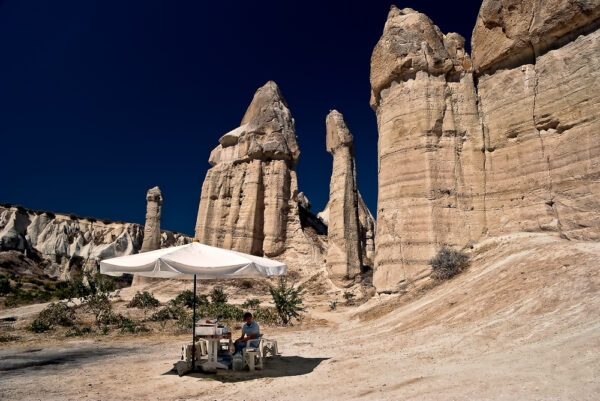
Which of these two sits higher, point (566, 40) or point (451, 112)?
point (566, 40)

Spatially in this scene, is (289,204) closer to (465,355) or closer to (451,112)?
(451,112)

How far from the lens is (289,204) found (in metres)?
28.4

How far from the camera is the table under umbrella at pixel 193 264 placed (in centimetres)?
592

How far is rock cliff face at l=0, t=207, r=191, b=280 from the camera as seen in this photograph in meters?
45.9

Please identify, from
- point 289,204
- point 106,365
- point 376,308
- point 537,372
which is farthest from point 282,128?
point 537,372

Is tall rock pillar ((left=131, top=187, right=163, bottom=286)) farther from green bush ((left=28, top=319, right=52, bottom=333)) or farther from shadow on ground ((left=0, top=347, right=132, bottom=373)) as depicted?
shadow on ground ((left=0, top=347, right=132, bottom=373))

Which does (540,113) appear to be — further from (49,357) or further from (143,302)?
(143,302)

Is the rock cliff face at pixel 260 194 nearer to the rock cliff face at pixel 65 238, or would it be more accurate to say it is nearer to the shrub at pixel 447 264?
the shrub at pixel 447 264

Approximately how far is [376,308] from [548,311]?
232 inches

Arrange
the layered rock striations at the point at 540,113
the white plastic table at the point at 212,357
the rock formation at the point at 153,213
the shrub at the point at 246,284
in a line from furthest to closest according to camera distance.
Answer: the rock formation at the point at 153,213
the shrub at the point at 246,284
the layered rock striations at the point at 540,113
the white plastic table at the point at 212,357

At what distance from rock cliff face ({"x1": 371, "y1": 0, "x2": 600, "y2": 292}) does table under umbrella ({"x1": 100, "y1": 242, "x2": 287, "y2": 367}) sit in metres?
7.94

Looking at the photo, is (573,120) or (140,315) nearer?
(573,120)

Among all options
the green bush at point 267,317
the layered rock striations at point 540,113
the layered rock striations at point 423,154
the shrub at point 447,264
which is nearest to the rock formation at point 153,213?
the green bush at point 267,317

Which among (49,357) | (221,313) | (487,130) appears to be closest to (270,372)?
(49,357)
